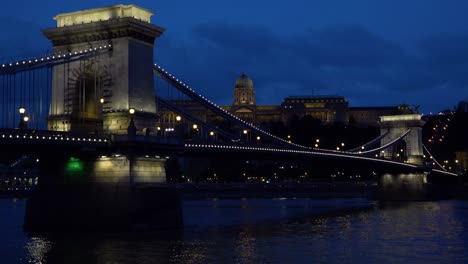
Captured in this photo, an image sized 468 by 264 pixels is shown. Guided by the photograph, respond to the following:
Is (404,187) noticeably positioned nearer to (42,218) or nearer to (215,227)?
(215,227)

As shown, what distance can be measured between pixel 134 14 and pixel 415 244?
794 inches

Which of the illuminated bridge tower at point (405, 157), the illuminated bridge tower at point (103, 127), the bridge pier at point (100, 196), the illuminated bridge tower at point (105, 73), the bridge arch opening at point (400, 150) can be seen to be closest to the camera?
the bridge pier at point (100, 196)

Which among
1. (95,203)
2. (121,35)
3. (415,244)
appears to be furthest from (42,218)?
(415,244)

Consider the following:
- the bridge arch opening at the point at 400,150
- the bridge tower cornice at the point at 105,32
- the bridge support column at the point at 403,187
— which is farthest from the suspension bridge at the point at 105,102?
the bridge arch opening at the point at 400,150

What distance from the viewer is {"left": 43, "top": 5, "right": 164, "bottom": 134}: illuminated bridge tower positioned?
44.2m

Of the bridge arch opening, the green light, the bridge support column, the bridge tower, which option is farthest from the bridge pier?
the bridge arch opening

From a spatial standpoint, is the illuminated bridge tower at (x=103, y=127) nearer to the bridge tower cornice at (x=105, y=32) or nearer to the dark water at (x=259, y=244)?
the bridge tower cornice at (x=105, y=32)

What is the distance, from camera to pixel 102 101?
Result: 44.3 m

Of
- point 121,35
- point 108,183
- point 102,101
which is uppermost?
point 121,35

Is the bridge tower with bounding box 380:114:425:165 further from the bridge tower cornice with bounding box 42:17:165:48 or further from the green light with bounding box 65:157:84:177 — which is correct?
the green light with bounding box 65:157:84:177

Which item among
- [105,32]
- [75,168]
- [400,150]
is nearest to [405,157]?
[400,150]

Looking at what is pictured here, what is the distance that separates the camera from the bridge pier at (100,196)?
135ft

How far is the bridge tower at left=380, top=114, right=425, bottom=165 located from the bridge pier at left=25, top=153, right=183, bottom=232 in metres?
65.0

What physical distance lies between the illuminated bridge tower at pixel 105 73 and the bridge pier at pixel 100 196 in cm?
242
